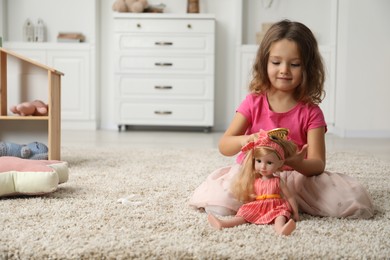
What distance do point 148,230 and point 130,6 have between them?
11.7 ft

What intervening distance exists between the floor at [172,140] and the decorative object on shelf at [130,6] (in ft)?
3.28

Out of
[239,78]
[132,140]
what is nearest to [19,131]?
[132,140]

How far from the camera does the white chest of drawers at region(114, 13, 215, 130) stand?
4473 mm

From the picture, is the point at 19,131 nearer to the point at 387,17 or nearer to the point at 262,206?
the point at 262,206

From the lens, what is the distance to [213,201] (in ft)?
4.75

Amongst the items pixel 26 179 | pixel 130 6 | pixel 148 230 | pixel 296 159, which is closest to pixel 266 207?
pixel 296 159

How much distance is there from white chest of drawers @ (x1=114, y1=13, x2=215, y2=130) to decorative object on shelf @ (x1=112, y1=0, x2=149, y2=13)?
0.31 feet

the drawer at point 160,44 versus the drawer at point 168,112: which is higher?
the drawer at point 160,44

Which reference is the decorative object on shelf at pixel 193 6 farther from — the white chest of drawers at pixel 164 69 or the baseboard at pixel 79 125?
the baseboard at pixel 79 125

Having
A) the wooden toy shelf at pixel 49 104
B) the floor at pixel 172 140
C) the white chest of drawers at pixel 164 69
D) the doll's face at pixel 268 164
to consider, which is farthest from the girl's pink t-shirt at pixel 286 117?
the white chest of drawers at pixel 164 69

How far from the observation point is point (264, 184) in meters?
1.37

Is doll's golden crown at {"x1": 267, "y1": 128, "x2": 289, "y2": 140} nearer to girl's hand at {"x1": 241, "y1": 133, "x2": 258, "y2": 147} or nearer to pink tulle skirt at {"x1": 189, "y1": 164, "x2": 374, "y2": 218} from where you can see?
girl's hand at {"x1": 241, "y1": 133, "x2": 258, "y2": 147}

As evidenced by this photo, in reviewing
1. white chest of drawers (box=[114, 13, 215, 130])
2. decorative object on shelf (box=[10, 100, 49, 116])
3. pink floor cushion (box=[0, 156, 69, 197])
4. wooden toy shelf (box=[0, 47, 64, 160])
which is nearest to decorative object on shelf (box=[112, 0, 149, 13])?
white chest of drawers (box=[114, 13, 215, 130])

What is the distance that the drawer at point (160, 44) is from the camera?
14.7 ft
